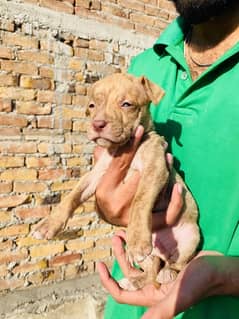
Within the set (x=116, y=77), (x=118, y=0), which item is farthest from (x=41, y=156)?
(x=116, y=77)

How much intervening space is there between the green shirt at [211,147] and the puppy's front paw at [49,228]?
52cm

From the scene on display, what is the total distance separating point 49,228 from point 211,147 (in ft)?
2.84

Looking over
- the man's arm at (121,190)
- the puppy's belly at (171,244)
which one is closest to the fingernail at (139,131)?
the man's arm at (121,190)

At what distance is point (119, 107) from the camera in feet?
6.53

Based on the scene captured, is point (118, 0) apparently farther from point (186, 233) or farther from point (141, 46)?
point (186, 233)

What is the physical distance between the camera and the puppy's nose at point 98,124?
1.87 metres

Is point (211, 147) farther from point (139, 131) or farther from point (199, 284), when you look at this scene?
point (199, 284)

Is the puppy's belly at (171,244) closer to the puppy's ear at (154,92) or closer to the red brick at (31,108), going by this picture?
the puppy's ear at (154,92)

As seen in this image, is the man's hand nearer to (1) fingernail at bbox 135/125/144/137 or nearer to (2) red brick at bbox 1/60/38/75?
(1) fingernail at bbox 135/125/144/137

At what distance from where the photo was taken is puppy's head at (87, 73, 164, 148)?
6.19 feet

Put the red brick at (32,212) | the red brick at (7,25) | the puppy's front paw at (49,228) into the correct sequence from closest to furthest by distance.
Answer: the puppy's front paw at (49,228), the red brick at (7,25), the red brick at (32,212)

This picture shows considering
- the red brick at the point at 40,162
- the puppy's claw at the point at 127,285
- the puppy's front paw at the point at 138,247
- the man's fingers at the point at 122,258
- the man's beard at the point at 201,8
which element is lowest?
the red brick at the point at 40,162

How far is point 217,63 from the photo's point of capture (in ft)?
5.72

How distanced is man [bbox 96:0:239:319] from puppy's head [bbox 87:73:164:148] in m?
0.07
